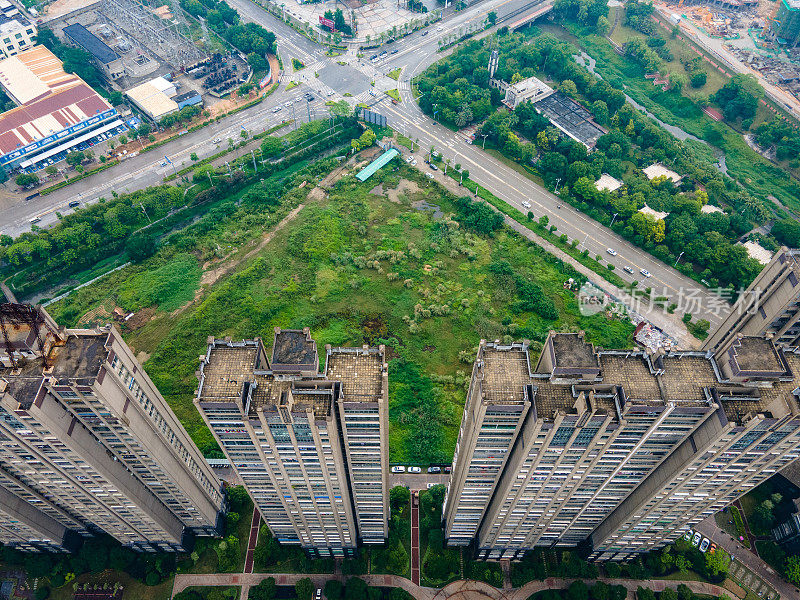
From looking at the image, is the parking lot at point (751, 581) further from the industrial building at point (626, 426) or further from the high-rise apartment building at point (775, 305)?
the high-rise apartment building at point (775, 305)

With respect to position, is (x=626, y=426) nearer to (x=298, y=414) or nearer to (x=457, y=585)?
(x=298, y=414)

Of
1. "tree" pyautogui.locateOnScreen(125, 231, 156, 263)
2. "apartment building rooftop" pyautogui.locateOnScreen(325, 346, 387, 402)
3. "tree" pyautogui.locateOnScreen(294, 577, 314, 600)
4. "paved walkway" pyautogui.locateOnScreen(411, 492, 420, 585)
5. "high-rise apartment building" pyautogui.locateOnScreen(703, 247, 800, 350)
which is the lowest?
"tree" pyautogui.locateOnScreen(294, 577, 314, 600)

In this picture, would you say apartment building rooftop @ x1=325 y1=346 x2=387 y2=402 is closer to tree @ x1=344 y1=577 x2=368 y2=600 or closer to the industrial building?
the industrial building

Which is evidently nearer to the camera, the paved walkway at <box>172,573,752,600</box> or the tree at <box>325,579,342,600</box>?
the tree at <box>325,579,342,600</box>

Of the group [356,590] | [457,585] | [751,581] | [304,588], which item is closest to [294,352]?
[304,588]

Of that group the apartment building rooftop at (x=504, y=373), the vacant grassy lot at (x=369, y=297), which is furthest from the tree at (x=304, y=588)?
the apartment building rooftop at (x=504, y=373)

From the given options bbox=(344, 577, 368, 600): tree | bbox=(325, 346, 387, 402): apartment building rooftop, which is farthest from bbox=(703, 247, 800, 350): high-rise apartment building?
bbox=(344, 577, 368, 600): tree
